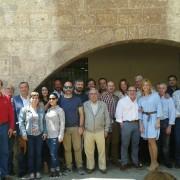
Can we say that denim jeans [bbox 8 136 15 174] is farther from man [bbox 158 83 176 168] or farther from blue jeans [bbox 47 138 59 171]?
man [bbox 158 83 176 168]

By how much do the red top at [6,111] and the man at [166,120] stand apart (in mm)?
2687

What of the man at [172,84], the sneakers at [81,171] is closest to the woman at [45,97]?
the sneakers at [81,171]

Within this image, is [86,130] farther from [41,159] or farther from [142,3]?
[142,3]

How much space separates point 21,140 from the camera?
785cm

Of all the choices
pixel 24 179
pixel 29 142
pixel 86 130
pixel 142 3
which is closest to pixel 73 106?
pixel 86 130

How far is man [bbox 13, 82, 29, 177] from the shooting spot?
25.8 feet

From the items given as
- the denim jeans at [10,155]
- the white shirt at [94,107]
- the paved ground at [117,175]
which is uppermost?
the white shirt at [94,107]

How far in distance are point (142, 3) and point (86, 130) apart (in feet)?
8.48

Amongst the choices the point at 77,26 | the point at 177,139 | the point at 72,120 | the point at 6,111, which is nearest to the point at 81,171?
the point at 72,120

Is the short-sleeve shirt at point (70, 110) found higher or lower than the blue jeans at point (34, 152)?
higher

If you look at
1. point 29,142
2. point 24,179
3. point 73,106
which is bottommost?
point 24,179

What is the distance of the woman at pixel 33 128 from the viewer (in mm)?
7648

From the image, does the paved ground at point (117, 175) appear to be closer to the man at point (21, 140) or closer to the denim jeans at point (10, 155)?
the man at point (21, 140)

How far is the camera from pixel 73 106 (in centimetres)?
795
